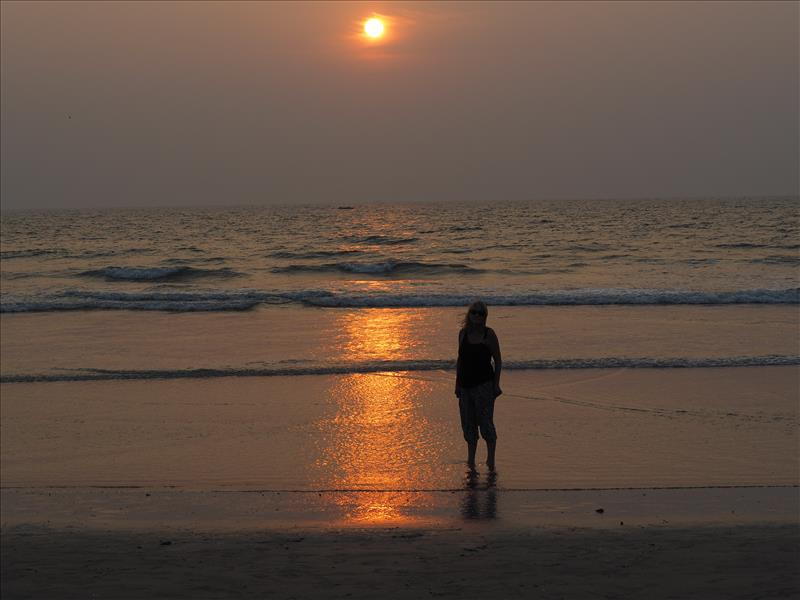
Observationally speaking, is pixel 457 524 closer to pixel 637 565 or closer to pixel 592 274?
pixel 637 565

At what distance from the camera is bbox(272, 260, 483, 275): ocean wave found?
34.6 m

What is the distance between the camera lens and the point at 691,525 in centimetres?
589

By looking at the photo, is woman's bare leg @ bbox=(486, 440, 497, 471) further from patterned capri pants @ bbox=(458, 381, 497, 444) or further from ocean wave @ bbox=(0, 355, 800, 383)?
ocean wave @ bbox=(0, 355, 800, 383)

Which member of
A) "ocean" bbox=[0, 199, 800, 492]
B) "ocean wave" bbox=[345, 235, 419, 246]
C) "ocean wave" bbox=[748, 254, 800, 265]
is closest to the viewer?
"ocean" bbox=[0, 199, 800, 492]

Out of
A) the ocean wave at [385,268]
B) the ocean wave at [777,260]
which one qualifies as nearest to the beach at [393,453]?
the ocean wave at [385,268]

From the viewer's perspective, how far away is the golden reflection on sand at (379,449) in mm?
6551

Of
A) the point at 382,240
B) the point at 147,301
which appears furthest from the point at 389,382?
the point at 382,240

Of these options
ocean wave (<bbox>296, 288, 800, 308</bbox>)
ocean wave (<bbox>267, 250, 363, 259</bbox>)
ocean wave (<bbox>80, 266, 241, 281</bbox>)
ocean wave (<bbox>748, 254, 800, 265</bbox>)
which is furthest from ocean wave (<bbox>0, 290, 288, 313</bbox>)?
ocean wave (<bbox>748, 254, 800, 265</bbox>)

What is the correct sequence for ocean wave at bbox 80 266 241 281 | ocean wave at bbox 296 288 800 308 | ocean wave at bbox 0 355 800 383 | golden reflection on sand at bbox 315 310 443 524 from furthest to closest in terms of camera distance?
ocean wave at bbox 80 266 241 281 < ocean wave at bbox 296 288 800 308 < ocean wave at bbox 0 355 800 383 < golden reflection on sand at bbox 315 310 443 524

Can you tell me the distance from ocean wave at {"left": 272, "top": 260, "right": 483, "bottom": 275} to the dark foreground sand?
28.2 meters

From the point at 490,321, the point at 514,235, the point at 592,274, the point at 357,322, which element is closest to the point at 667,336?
the point at 490,321

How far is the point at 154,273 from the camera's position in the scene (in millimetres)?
34312

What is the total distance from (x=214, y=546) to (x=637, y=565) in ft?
8.84

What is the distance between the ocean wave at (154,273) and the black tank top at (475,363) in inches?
1060
